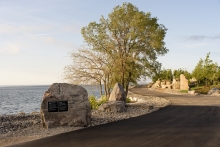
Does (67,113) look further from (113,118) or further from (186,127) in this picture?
(186,127)

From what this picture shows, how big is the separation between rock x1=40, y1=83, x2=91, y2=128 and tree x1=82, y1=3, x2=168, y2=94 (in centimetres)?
1385

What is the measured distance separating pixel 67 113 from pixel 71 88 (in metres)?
1.28

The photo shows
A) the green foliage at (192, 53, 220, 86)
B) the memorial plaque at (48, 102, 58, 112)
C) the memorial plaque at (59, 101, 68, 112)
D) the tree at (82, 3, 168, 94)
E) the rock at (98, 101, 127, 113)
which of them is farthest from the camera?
the green foliage at (192, 53, 220, 86)

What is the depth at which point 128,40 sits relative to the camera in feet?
92.1

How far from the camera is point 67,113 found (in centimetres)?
1295

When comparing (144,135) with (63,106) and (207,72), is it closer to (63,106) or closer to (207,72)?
(63,106)

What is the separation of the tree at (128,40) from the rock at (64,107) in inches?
545

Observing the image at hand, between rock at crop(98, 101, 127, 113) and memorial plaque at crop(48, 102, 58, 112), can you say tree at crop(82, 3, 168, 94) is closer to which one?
rock at crop(98, 101, 127, 113)

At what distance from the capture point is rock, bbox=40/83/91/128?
1273 centimetres

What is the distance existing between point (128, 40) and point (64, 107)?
16633 millimetres

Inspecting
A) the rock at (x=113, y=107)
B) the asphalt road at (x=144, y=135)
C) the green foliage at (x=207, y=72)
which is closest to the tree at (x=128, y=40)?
the rock at (x=113, y=107)

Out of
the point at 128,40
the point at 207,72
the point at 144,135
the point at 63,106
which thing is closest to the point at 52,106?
the point at 63,106

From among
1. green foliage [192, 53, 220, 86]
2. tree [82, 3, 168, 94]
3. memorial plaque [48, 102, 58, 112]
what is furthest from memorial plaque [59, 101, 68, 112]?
green foliage [192, 53, 220, 86]

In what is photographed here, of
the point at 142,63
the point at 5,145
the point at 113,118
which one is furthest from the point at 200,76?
the point at 5,145
